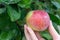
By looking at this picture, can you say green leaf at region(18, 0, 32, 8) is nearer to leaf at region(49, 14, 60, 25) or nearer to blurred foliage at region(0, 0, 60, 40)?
blurred foliage at region(0, 0, 60, 40)

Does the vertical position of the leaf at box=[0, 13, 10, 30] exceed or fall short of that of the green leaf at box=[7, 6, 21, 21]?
it falls short

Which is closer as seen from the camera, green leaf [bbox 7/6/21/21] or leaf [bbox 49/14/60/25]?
green leaf [bbox 7/6/21/21]

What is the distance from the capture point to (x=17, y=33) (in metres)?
1.07

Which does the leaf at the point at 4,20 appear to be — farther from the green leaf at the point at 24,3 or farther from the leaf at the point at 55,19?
the leaf at the point at 55,19

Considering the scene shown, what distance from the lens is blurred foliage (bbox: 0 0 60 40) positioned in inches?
38.4

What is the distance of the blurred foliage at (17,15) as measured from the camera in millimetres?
977

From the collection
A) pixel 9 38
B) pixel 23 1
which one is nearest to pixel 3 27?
pixel 9 38

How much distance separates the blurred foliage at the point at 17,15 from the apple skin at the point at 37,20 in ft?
0.13

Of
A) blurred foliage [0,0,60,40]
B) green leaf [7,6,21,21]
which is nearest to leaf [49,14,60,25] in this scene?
blurred foliage [0,0,60,40]

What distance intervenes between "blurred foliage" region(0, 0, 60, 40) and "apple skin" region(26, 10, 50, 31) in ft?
0.13

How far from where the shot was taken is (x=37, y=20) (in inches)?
39.6

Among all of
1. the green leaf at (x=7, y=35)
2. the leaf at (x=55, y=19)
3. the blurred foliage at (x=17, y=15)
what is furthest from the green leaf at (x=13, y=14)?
the leaf at (x=55, y=19)

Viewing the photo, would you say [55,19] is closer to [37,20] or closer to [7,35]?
[37,20]

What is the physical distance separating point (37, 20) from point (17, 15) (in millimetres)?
103
